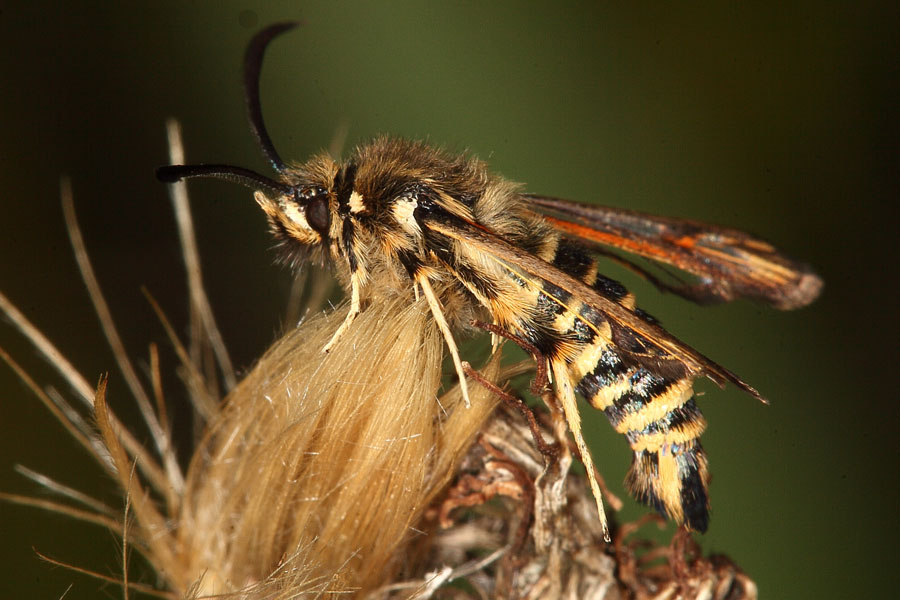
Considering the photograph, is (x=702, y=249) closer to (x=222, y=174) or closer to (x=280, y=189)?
(x=280, y=189)

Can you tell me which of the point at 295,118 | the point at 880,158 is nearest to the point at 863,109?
the point at 880,158

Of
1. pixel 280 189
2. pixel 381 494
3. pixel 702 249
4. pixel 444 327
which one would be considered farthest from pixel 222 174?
pixel 702 249

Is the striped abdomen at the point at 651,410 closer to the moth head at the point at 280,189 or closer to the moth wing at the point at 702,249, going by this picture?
the moth wing at the point at 702,249

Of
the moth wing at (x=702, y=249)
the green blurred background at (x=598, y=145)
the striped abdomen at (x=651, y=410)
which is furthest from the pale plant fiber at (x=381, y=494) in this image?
the green blurred background at (x=598, y=145)

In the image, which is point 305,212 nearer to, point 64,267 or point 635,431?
Answer: point 635,431

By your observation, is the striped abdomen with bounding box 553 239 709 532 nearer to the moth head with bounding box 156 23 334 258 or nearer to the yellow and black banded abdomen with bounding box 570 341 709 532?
the yellow and black banded abdomen with bounding box 570 341 709 532

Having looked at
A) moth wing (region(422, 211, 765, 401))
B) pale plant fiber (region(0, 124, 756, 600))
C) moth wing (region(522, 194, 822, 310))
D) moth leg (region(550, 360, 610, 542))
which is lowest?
pale plant fiber (region(0, 124, 756, 600))

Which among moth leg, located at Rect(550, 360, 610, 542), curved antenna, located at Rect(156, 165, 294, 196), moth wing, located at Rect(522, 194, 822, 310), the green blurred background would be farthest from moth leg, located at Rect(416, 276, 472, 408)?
the green blurred background
